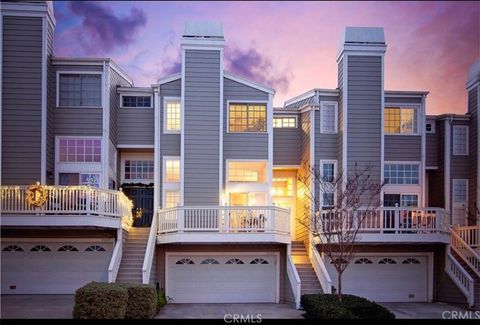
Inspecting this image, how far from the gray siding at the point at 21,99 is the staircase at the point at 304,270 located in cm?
991

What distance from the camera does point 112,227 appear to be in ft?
71.4

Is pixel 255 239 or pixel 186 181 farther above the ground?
pixel 186 181

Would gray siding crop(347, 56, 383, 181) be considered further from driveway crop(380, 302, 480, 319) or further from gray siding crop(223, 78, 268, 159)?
driveway crop(380, 302, 480, 319)

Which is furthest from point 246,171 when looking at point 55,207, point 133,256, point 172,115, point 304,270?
point 55,207

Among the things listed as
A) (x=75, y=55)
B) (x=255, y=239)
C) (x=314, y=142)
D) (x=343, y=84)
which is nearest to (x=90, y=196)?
(x=255, y=239)

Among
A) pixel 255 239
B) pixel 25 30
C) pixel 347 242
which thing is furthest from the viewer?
pixel 25 30

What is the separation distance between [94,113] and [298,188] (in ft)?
28.6

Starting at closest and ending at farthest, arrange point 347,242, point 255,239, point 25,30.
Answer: point 347,242 < point 255,239 < point 25,30

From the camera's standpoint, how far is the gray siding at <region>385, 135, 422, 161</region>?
26906 millimetres

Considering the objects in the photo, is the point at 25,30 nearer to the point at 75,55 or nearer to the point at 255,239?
the point at 75,55

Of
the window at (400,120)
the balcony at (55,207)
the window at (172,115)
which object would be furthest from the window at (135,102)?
the window at (400,120)

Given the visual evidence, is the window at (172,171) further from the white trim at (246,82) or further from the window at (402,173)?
the window at (402,173)

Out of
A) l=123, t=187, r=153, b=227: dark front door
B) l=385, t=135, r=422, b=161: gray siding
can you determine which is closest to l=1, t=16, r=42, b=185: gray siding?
l=123, t=187, r=153, b=227: dark front door

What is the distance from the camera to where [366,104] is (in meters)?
26.3
